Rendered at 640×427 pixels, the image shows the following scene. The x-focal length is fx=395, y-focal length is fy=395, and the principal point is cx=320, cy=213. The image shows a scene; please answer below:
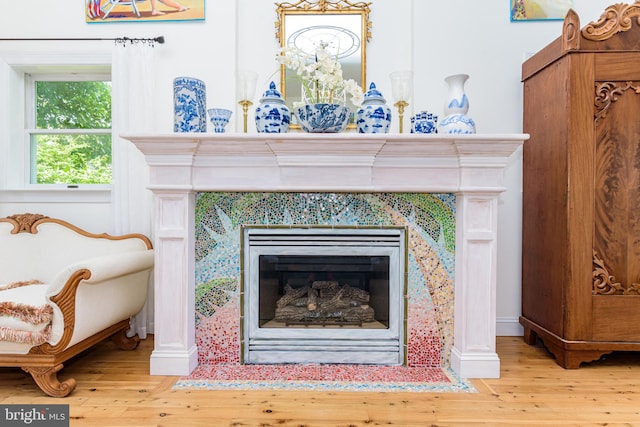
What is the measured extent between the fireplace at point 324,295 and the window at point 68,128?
1.55 meters

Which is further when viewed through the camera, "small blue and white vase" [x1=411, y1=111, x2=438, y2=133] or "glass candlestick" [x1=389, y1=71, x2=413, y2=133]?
"glass candlestick" [x1=389, y1=71, x2=413, y2=133]

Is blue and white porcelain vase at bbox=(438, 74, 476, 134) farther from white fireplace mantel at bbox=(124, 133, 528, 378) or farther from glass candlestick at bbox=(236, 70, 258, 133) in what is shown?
glass candlestick at bbox=(236, 70, 258, 133)

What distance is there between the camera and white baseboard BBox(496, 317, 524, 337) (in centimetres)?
269

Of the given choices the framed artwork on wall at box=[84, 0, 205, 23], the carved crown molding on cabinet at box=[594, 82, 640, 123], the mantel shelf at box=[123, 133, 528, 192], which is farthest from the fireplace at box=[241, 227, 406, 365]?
the framed artwork on wall at box=[84, 0, 205, 23]

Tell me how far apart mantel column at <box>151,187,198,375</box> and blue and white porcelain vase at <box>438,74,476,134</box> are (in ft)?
4.55

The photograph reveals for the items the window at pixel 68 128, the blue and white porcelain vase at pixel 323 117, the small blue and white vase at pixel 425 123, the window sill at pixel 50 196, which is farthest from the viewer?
the window at pixel 68 128

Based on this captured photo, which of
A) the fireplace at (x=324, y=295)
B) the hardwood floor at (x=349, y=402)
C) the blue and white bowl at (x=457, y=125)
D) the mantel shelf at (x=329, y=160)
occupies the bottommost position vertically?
the hardwood floor at (x=349, y=402)

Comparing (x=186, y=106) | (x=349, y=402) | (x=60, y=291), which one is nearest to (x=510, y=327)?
(x=349, y=402)

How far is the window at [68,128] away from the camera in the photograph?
288 cm

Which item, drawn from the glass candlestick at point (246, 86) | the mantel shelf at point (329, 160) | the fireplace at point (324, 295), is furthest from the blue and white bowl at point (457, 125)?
the glass candlestick at point (246, 86)

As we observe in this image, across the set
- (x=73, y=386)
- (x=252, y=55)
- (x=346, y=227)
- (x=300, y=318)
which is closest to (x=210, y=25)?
(x=252, y=55)

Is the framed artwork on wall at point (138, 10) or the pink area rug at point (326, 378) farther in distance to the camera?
the framed artwork on wall at point (138, 10)

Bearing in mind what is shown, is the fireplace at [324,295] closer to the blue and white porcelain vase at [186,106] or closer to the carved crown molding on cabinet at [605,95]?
the blue and white porcelain vase at [186,106]

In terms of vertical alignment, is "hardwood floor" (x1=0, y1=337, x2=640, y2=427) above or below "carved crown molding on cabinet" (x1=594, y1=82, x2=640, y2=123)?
below
